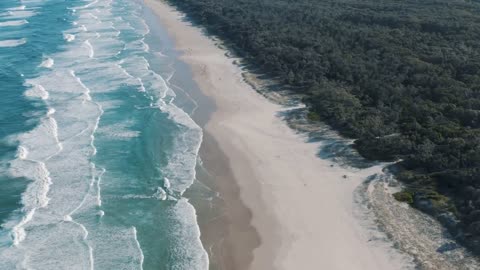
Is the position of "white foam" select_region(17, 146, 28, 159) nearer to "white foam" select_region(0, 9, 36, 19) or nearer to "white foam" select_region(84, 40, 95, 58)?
"white foam" select_region(84, 40, 95, 58)

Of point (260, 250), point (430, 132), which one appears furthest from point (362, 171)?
point (260, 250)

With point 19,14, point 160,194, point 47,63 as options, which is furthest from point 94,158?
point 19,14

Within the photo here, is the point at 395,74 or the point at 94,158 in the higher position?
the point at 395,74

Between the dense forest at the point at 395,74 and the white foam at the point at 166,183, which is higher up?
the dense forest at the point at 395,74

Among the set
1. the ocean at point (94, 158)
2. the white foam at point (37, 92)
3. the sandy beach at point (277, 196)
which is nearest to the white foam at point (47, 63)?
the ocean at point (94, 158)

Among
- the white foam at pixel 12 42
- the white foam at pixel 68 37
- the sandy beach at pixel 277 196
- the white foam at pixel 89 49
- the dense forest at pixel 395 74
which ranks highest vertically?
the dense forest at pixel 395 74

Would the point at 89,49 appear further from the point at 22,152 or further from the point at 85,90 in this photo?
the point at 22,152

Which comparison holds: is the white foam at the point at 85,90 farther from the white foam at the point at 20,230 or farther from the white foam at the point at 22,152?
the white foam at the point at 20,230

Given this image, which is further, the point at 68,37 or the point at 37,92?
the point at 68,37
